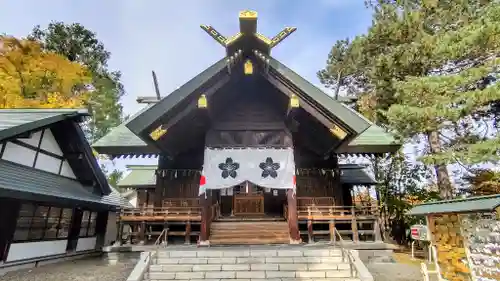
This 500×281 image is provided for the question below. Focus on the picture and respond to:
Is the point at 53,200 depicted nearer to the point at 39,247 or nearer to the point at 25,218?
the point at 25,218

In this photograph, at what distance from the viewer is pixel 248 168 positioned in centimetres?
906

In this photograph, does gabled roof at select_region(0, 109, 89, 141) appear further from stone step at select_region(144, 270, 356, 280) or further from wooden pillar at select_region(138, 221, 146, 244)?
stone step at select_region(144, 270, 356, 280)

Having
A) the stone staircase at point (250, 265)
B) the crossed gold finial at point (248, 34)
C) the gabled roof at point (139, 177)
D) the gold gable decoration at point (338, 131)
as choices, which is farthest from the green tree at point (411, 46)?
the gabled roof at point (139, 177)

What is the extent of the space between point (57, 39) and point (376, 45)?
27.2 meters

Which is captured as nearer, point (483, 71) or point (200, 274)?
point (200, 274)

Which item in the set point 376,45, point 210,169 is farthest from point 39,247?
point 376,45

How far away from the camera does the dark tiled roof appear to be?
24.7ft

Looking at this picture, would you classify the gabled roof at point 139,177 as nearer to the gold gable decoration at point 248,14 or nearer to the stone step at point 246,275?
the stone step at point 246,275

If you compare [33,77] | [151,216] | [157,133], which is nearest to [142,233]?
[151,216]

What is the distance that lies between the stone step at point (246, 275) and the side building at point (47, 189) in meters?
4.54

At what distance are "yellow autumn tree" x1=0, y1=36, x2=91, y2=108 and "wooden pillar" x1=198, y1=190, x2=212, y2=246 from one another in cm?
1618

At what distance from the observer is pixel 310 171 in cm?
1140

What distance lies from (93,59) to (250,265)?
28830 mm

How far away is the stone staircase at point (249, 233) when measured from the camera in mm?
8828
